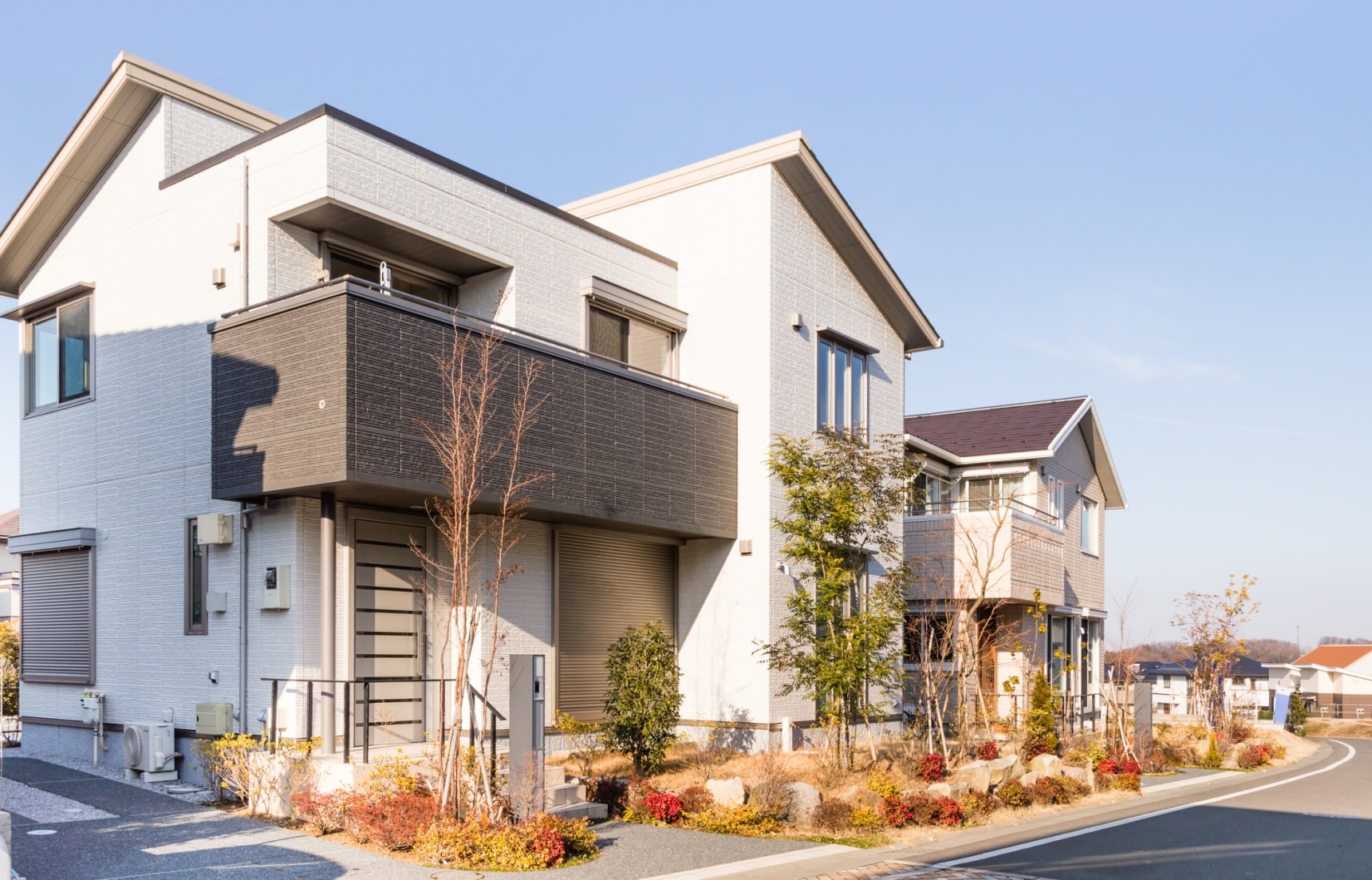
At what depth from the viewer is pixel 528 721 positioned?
12.0m

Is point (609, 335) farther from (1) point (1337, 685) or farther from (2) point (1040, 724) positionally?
(1) point (1337, 685)

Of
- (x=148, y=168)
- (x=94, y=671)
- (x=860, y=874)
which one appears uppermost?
(x=148, y=168)

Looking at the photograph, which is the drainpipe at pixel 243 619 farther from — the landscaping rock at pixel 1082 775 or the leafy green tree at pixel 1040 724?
the leafy green tree at pixel 1040 724

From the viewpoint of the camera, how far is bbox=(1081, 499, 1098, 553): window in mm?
33553

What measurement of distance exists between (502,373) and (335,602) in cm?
343

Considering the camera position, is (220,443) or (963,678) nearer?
(220,443)

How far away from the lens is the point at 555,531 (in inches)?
664

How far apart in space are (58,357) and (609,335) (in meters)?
8.44

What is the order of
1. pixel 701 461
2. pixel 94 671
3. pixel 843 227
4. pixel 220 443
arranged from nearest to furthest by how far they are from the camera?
pixel 220 443 < pixel 94 671 < pixel 701 461 < pixel 843 227

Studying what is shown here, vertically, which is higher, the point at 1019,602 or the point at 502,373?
the point at 502,373

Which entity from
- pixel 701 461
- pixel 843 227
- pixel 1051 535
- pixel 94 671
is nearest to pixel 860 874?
pixel 701 461

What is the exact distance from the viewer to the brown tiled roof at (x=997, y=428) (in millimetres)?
30234

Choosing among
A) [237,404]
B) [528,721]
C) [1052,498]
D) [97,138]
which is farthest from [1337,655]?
[97,138]

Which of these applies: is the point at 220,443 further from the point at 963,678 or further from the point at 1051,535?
the point at 1051,535
